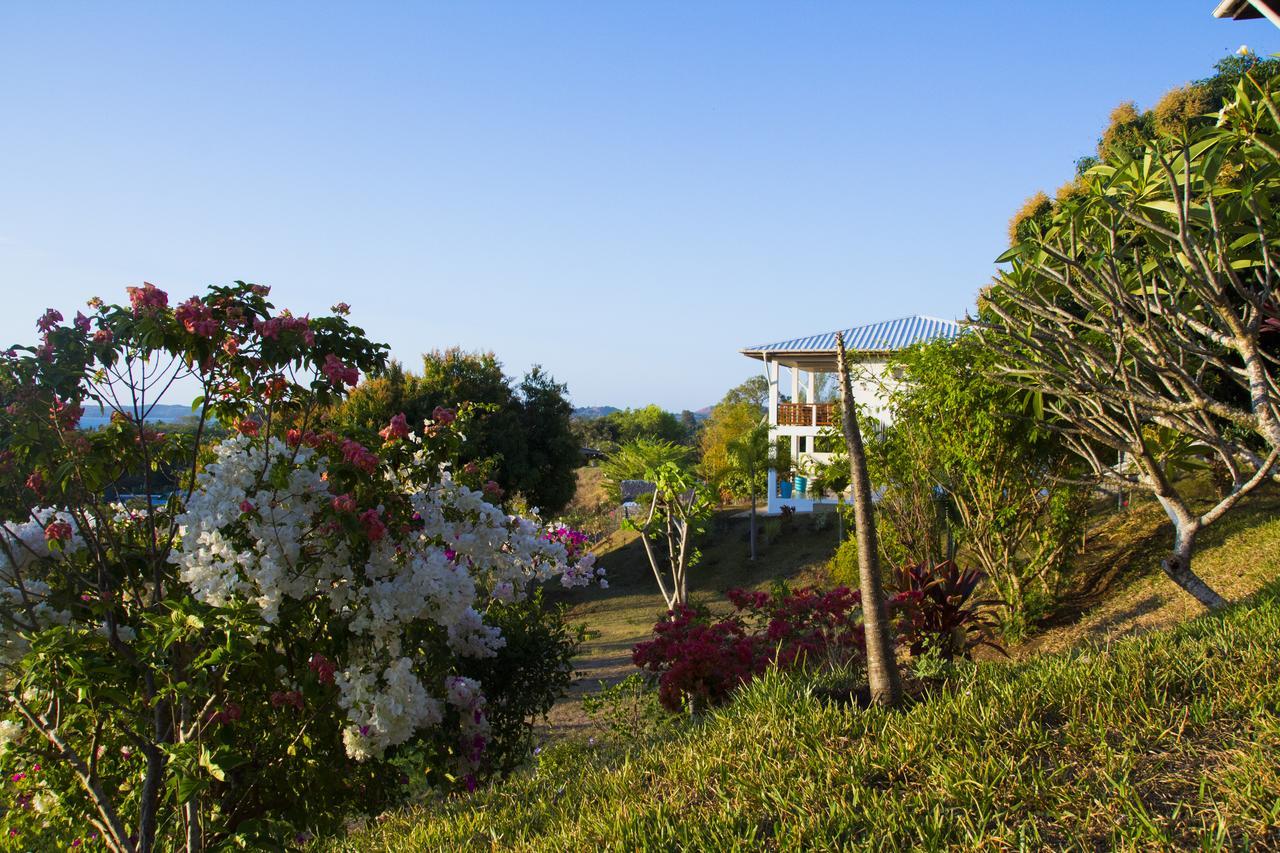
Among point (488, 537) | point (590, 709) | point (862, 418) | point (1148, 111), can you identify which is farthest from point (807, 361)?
point (488, 537)

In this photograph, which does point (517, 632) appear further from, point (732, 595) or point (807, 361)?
point (807, 361)

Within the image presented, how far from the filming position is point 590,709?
6.50 meters

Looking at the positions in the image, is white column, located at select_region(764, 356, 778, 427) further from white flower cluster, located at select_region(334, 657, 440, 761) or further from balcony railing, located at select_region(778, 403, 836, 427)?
white flower cluster, located at select_region(334, 657, 440, 761)

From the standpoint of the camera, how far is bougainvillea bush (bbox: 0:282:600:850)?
378 cm

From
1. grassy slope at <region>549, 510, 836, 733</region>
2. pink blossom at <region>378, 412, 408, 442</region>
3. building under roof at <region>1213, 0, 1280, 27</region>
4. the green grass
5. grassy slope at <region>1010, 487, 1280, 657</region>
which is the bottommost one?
grassy slope at <region>549, 510, 836, 733</region>

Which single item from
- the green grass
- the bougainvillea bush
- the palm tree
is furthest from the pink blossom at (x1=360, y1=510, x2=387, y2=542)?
the palm tree

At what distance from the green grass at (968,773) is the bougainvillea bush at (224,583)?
60 cm

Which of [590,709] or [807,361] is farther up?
[807,361]

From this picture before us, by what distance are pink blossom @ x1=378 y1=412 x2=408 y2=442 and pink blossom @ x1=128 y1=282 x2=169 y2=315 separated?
1138 millimetres

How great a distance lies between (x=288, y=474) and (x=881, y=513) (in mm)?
8923

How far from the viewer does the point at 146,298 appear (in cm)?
392

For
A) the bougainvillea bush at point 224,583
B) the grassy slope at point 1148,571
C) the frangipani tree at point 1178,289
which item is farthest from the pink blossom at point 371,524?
the grassy slope at point 1148,571

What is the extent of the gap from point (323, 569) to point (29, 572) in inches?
66.1

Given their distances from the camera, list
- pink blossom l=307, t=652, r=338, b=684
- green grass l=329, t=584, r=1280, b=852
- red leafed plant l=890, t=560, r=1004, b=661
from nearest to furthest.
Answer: green grass l=329, t=584, r=1280, b=852, pink blossom l=307, t=652, r=338, b=684, red leafed plant l=890, t=560, r=1004, b=661
